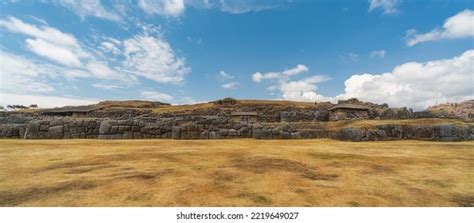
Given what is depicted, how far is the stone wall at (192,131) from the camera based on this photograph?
18422 millimetres

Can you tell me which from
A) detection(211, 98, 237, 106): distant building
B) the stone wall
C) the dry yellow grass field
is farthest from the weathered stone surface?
detection(211, 98, 237, 106): distant building

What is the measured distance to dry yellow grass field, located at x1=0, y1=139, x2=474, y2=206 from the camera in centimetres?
499

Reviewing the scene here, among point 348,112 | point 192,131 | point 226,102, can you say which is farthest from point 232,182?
point 226,102

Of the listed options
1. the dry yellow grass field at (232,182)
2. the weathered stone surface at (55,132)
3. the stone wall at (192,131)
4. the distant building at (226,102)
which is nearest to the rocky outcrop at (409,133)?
the stone wall at (192,131)

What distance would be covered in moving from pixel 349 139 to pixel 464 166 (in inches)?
421

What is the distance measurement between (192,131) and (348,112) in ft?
91.5

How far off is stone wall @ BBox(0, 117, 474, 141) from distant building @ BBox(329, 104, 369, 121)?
19020mm

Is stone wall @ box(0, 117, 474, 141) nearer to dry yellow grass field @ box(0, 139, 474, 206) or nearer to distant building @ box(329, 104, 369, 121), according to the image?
dry yellow grass field @ box(0, 139, 474, 206)

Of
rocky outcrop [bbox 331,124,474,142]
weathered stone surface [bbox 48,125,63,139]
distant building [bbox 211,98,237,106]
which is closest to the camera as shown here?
weathered stone surface [bbox 48,125,63,139]

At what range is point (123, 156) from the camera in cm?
997

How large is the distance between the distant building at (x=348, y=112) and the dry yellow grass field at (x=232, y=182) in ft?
102

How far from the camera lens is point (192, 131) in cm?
1994

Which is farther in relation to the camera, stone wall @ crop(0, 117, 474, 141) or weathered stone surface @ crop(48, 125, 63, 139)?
stone wall @ crop(0, 117, 474, 141)

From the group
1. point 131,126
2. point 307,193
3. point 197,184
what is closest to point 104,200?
point 197,184
